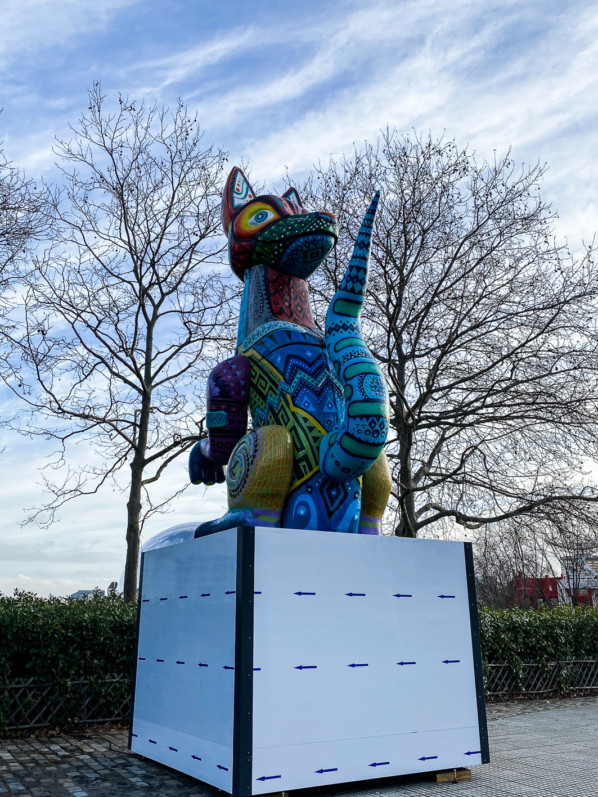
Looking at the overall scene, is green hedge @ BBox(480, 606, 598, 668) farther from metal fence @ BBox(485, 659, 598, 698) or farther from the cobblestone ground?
the cobblestone ground

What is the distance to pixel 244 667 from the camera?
4.32 m

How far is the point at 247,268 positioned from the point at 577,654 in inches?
360

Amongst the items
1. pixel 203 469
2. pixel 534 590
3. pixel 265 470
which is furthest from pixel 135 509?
pixel 534 590

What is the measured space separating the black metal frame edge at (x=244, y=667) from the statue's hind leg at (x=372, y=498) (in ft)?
3.64

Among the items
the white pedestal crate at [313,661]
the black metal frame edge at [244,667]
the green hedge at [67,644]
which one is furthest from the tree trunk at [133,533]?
the black metal frame edge at [244,667]

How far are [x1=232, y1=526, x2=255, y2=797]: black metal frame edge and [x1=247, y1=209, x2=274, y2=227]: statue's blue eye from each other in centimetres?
256

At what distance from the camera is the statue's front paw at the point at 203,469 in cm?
587

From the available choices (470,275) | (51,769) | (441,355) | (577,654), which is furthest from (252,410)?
(577,654)

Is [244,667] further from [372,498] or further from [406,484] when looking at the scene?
[406,484]

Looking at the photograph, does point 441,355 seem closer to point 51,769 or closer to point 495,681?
point 495,681

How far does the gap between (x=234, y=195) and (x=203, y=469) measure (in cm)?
241

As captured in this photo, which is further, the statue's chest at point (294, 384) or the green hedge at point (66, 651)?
the green hedge at point (66, 651)

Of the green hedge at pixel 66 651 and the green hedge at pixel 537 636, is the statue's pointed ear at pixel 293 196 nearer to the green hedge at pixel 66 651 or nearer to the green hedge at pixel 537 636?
the green hedge at pixel 66 651

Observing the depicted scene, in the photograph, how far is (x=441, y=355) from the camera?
11656 mm
